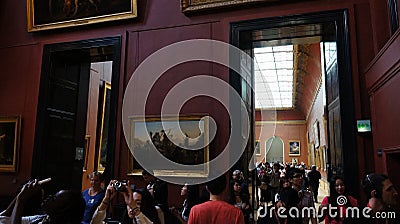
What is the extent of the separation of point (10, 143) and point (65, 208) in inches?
301

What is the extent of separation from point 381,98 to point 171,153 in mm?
4322

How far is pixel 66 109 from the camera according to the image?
31.5 feet

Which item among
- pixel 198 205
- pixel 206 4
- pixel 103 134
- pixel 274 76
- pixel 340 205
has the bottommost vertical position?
pixel 340 205

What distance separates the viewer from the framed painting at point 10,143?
340 inches

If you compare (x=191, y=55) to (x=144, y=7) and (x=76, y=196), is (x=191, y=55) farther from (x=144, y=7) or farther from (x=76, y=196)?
(x=76, y=196)

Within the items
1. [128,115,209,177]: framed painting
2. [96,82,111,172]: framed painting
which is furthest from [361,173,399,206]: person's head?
[96,82,111,172]: framed painting

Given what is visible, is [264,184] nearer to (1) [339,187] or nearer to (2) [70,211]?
(1) [339,187]

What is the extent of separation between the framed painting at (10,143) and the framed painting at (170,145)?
3361 mm

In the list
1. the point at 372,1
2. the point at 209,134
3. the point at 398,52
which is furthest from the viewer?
the point at 209,134

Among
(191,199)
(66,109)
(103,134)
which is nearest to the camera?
(191,199)

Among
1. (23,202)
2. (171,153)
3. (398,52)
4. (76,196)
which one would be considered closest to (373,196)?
(398,52)

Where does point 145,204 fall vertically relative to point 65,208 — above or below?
below

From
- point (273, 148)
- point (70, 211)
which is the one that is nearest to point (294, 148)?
point (273, 148)

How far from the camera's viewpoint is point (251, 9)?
24.4ft
